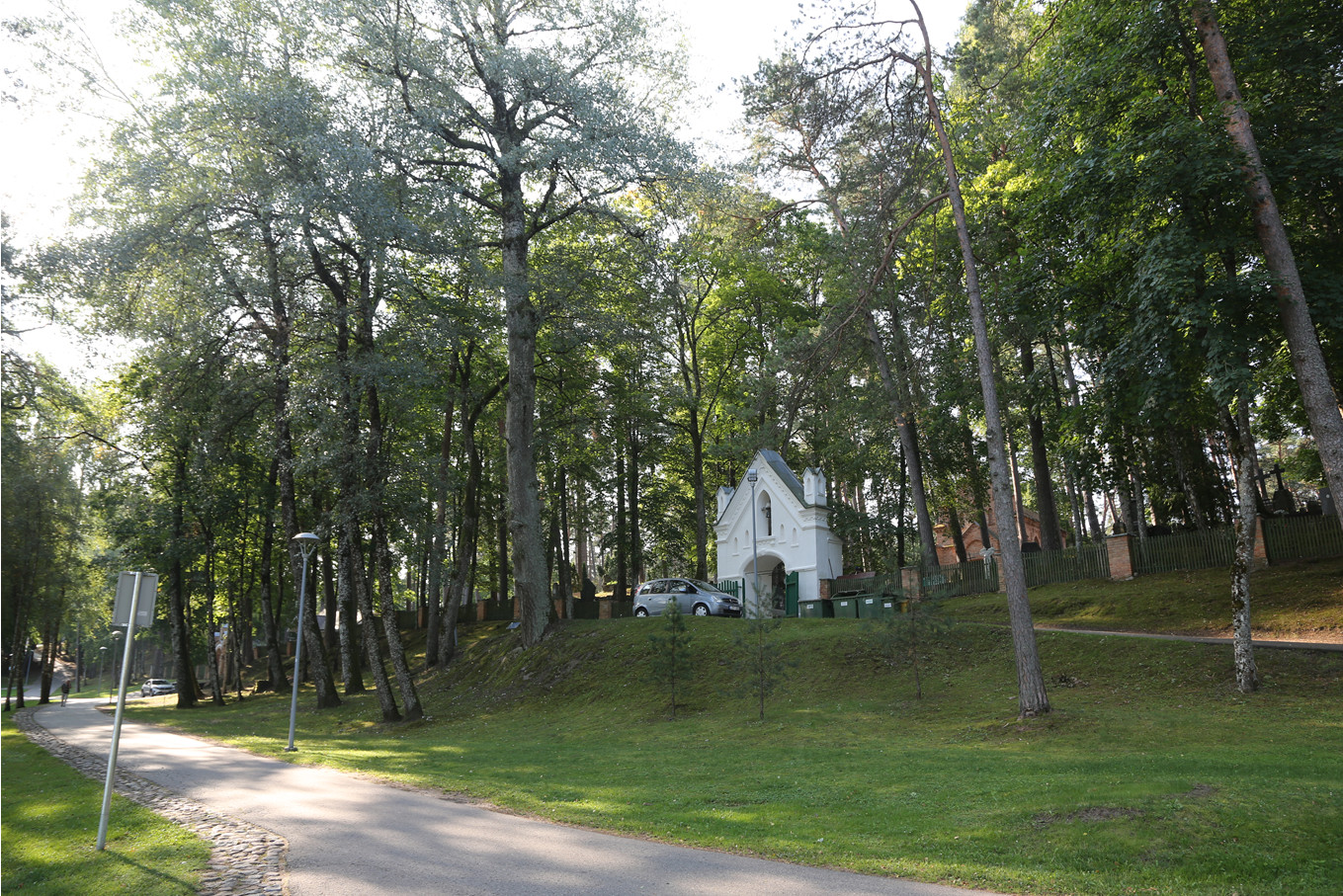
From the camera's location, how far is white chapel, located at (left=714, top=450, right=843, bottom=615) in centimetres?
3062

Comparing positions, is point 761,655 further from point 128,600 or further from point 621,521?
point 621,521

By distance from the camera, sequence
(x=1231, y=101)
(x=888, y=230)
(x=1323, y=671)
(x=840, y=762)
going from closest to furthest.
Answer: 1. (x=840, y=762)
2. (x=1231, y=101)
3. (x=1323, y=671)
4. (x=888, y=230)

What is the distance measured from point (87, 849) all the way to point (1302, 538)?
26147mm

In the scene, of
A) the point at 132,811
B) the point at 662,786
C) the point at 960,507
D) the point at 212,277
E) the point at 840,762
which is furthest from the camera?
the point at 960,507

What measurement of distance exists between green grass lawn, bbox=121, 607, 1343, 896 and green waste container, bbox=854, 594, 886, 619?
5.65 ft

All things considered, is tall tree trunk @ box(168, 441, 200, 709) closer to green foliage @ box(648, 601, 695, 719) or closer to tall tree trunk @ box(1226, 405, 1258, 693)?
green foliage @ box(648, 601, 695, 719)

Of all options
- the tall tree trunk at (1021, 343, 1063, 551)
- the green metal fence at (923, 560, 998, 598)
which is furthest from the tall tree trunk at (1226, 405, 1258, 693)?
the tall tree trunk at (1021, 343, 1063, 551)

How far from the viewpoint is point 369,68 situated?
19.4 meters

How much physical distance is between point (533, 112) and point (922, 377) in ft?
45.2

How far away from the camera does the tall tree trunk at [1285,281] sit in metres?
12.0

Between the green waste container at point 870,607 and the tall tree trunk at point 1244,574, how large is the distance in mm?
10872

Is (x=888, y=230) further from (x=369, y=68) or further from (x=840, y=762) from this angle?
(x=369, y=68)

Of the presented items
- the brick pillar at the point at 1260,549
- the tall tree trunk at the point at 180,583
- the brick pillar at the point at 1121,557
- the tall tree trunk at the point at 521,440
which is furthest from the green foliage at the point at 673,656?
the tall tree trunk at the point at 180,583

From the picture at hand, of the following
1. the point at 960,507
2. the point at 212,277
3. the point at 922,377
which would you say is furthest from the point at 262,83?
the point at 960,507
